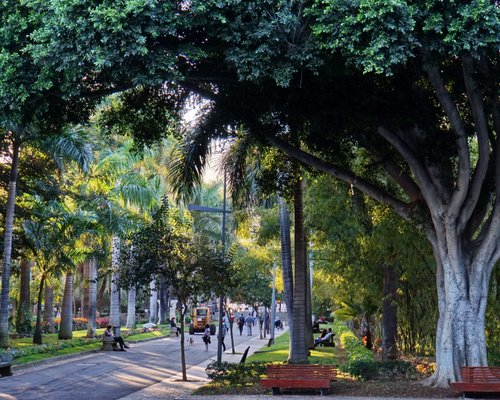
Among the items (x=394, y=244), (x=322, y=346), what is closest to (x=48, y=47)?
(x=394, y=244)

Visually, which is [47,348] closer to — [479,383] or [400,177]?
[400,177]

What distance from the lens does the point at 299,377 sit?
14.9m

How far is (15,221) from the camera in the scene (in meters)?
30.6

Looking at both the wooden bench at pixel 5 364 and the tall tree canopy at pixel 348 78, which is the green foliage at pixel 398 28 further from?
the wooden bench at pixel 5 364

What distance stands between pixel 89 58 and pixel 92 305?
28.6 metres

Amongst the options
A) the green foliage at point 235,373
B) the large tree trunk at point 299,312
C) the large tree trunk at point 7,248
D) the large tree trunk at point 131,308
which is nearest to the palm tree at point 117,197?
the large tree trunk at point 131,308

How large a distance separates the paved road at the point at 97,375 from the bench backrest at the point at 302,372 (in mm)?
4129

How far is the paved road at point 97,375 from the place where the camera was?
1743 centimetres

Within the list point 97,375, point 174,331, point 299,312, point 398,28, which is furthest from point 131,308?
point 398,28

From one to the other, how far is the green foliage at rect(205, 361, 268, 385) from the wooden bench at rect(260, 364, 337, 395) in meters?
1.93

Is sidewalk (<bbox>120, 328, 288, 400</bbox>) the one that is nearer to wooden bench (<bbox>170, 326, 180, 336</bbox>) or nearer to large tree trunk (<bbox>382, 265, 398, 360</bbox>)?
large tree trunk (<bbox>382, 265, 398, 360</bbox>)

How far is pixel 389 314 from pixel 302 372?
8.53 m

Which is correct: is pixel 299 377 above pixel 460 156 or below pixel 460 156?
below

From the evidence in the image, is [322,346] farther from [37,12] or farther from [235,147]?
[37,12]
